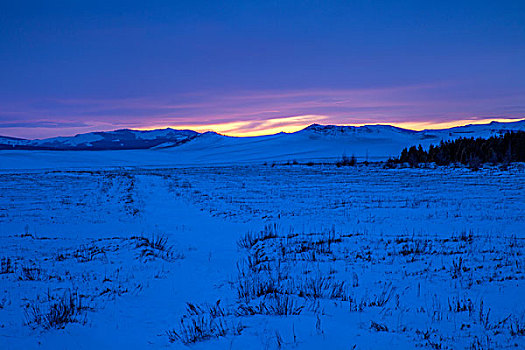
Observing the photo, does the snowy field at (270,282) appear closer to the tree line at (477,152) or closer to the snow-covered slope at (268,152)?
the tree line at (477,152)

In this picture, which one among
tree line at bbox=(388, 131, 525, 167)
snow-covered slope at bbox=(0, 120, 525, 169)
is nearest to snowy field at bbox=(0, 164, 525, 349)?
tree line at bbox=(388, 131, 525, 167)

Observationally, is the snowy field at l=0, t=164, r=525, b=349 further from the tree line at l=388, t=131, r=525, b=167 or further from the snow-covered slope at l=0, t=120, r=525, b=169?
the snow-covered slope at l=0, t=120, r=525, b=169

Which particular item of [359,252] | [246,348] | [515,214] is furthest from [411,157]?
[246,348]

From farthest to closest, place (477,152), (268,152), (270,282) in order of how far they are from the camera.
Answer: (268,152) < (477,152) < (270,282)

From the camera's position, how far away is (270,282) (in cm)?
540

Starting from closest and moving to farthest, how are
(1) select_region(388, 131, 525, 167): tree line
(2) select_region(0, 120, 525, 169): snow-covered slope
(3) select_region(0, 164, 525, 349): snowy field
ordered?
(3) select_region(0, 164, 525, 349): snowy field → (1) select_region(388, 131, 525, 167): tree line → (2) select_region(0, 120, 525, 169): snow-covered slope

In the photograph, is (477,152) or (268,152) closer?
(477,152)

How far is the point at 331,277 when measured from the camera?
577 cm

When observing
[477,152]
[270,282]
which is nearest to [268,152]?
[477,152]

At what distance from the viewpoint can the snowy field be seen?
12.4 ft

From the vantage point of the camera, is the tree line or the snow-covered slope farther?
the snow-covered slope

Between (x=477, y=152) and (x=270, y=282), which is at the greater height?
(x=477, y=152)

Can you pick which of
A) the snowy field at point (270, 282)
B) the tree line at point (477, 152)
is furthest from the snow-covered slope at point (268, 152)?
the snowy field at point (270, 282)

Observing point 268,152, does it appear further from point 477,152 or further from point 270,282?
point 270,282
